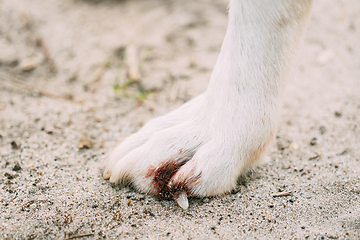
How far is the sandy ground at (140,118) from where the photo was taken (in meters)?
1.12

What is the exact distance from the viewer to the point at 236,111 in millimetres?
1198

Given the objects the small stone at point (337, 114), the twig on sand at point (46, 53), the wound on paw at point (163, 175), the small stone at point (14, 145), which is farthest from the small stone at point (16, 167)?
the small stone at point (337, 114)

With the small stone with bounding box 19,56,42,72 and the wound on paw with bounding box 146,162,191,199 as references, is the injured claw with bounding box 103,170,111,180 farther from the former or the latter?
the small stone with bounding box 19,56,42,72

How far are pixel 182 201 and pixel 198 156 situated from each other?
18 centimetres

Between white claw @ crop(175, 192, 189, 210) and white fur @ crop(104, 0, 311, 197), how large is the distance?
43mm

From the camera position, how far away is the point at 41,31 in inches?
96.9

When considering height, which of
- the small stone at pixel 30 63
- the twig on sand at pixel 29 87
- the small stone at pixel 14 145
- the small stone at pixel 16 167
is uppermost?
the small stone at pixel 30 63

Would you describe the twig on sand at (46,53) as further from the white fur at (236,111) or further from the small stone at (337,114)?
the small stone at (337,114)

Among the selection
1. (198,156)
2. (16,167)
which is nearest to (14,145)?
(16,167)

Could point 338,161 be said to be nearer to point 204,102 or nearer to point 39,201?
point 204,102

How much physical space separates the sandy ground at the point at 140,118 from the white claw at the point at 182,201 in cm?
3

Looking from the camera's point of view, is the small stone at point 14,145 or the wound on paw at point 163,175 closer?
the wound on paw at point 163,175

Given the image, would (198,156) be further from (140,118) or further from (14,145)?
(14,145)

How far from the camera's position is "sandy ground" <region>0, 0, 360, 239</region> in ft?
3.69
